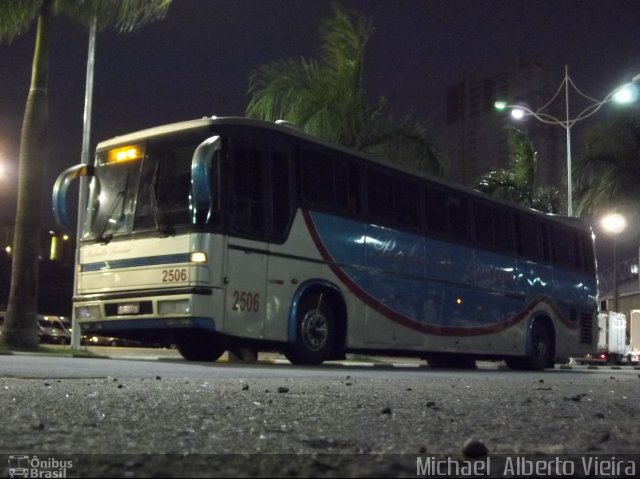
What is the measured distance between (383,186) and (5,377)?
26.9ft

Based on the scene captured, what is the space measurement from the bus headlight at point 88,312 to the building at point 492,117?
47.6 metres

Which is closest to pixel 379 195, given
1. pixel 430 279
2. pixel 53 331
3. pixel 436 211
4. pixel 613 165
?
pixel 436 211

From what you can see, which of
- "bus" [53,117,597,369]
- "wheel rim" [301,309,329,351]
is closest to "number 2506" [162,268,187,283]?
"bus" [53,117,597,369]

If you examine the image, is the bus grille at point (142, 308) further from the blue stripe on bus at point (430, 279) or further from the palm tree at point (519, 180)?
the palm tree at point (519, 180)

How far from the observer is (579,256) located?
2088 cm

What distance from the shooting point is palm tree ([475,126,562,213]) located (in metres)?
32.0

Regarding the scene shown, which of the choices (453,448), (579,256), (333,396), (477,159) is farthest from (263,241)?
(477,159)

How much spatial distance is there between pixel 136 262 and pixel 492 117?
219 ft

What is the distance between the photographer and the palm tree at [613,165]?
121 ft

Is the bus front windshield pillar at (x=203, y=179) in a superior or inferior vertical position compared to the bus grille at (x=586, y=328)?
superior

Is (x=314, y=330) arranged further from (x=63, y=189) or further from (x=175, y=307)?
(x=63, y=189)

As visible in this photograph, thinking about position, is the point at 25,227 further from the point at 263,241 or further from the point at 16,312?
the point at 263,241

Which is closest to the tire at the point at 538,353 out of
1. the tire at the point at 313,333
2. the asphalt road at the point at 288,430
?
the tire at the point at 313,333

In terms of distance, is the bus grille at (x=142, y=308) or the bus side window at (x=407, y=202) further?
the bus side window at (x=407, y=202)
